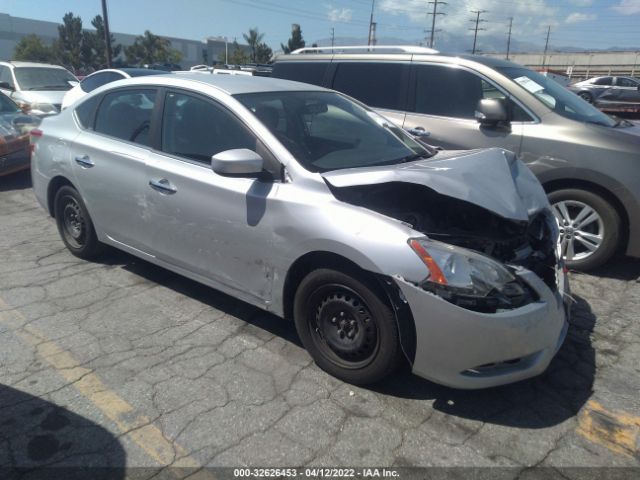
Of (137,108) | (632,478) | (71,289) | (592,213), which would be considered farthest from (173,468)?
(592,213)

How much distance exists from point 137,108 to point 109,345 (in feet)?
6.33

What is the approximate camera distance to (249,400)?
280 centimetres

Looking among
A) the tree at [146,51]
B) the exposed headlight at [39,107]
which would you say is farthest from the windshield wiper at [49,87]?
the tree at [146,51]

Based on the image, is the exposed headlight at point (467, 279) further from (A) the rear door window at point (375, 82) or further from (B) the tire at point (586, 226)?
(A) the rear door window at point (375, 82)

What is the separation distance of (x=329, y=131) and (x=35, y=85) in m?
11.0

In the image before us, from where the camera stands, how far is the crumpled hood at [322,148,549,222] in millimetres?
2826

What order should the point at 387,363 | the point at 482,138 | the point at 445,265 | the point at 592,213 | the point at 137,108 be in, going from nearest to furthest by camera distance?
1. the point at 445,265
2. the point at 387,363
3. the point at 137,108
4. the point at 592,213
5. the point at 482,138

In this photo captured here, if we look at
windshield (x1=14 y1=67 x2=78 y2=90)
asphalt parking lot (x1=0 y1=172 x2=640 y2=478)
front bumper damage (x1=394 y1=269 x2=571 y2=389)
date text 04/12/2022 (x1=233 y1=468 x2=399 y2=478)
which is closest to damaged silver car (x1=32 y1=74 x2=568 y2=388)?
front bumper damage (x1=394 y1=269 x2=571 y2=389)

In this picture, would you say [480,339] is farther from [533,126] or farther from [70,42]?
[70,42]

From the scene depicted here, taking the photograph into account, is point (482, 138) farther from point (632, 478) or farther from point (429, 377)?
point (632, 478)

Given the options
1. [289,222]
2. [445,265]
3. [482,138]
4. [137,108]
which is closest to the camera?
[445,265]

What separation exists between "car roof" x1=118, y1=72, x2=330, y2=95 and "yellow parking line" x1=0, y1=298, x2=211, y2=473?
80.2 inches

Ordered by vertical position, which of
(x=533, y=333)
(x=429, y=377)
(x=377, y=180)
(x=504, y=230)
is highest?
(x=377, y=180)

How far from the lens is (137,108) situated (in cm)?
411
